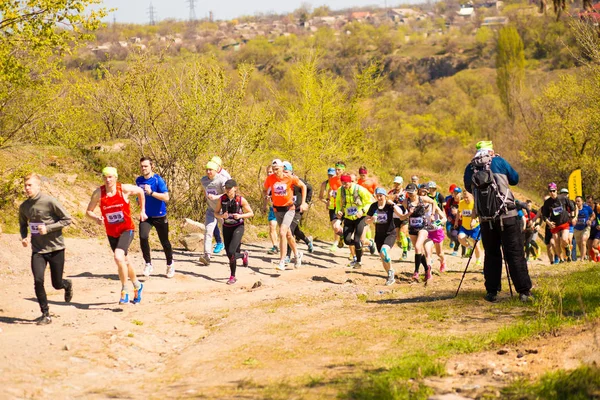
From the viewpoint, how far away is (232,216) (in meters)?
13.8

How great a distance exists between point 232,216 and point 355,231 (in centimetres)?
306

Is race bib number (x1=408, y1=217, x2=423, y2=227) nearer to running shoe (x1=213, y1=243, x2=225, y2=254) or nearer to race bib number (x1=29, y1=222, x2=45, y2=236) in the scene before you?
running shoe (x1=213, y1=243, x2=225, y2=254)

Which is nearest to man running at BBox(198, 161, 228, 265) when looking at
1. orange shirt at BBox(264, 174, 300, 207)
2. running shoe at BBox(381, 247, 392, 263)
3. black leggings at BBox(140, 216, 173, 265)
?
orange shirt at BBox(264, 174, 300, 207)

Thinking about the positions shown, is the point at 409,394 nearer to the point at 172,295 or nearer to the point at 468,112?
the point at 172,295

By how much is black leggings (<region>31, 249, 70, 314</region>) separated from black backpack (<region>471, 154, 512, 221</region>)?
5.97 meters

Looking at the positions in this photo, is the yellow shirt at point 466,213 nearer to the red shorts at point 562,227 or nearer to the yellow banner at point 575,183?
the red shorts at point 562,227

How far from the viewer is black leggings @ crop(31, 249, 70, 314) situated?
10.1 m

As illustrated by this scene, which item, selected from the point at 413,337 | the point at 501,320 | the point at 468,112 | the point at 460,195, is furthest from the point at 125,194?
the point at 468,112

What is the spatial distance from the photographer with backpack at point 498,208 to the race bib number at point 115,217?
5154 mm

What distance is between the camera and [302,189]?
642 inches

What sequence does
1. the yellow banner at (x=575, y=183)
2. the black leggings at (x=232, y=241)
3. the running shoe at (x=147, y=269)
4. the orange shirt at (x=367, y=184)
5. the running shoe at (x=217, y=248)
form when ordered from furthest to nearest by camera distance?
the yellow banner at (x=575, y=183) < the orange shirt at (x=367, y=184) < the running shoe at (x=217, y=248) < the running shoe at (x=147, y=269) < the black leggings at (x=232, y=241)

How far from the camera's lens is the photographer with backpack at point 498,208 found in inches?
408

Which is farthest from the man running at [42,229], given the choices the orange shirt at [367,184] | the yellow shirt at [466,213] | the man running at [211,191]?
the yellow shirt at [466,213]

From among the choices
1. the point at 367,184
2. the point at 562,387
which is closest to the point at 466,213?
the point at 367,184
